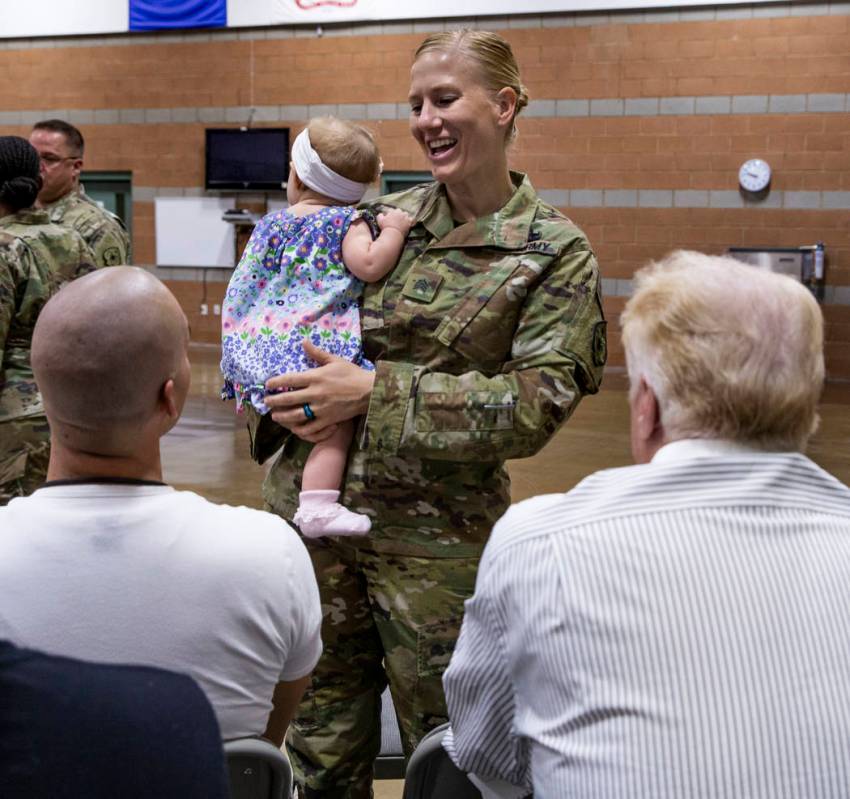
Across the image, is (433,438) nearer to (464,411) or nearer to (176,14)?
(464,411)

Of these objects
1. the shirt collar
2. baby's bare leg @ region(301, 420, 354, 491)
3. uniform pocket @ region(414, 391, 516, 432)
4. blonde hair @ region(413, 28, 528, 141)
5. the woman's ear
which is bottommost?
baby's bare leg @ region(301, 420, 354, 491)

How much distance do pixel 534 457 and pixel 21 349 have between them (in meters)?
4.23

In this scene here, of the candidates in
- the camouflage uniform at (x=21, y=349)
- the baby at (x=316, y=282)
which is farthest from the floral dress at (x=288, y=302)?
the camouflage uniform at (x=21, y=349)

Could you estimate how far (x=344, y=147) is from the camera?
7.81 feet

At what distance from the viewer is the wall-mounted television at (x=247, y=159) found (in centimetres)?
1180

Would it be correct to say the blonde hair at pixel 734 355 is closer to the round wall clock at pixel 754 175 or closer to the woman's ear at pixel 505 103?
the woman's ear at pixel 505 103

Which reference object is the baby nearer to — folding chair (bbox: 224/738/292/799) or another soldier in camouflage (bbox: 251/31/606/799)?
another soldier in camouflage (bbox: 251/31/606/799)

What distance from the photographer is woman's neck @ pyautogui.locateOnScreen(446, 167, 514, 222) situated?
2143mm

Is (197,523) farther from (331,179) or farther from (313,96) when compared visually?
(313,96)

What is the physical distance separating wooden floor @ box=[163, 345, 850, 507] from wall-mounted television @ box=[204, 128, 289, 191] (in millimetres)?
3239

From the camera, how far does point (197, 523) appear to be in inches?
49.7

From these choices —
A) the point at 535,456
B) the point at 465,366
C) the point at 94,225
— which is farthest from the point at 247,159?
the point at 465,366

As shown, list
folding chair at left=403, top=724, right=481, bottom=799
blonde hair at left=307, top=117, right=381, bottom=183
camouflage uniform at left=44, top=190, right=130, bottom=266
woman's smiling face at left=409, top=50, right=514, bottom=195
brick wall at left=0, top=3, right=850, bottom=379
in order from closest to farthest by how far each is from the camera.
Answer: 1. folding chair at left=403, top=724, right=481, bottom=799
2. woman's smiling face at left=409, top=50, right=514, bottom=195
3. blonde hair at left=307, top=117, right=381, bottom=183
4. camouflage uniform at left=44, top=190, right=130, bottom=266
5. brick wall at left=0, top=3, right=850, bottom=379

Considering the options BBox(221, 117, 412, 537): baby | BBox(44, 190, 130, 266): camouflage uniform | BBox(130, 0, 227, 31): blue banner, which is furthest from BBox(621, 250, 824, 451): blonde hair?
BBox(130, 0, 227, 31): blue banner
